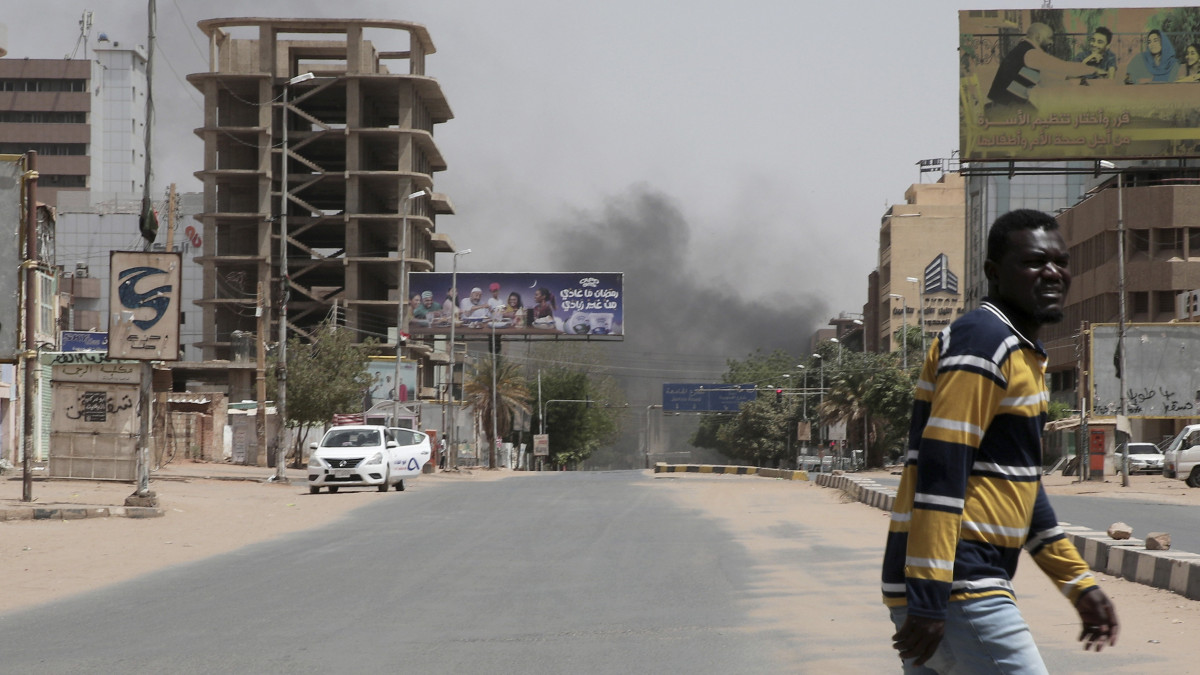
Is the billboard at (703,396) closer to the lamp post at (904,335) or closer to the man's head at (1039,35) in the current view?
the lamp post at (904,335)

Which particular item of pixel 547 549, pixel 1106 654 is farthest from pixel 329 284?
pixel 1106 654

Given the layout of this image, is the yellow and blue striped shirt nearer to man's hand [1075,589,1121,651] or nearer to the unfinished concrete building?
man's hand [1075,589,1121,651]

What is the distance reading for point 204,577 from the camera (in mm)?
13461

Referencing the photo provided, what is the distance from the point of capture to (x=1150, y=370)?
47406 millimetres

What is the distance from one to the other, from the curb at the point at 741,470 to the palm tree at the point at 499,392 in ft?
73.8

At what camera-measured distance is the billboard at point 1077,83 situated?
4016 centimetres

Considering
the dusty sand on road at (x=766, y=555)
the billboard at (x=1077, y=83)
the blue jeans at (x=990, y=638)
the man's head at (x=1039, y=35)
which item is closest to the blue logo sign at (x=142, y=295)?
the dusty sand on road at (x=766, y=555)

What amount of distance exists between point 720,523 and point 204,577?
390 inches

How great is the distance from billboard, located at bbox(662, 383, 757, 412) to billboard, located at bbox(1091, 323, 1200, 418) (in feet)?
174

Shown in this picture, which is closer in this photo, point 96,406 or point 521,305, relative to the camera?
point 96,406

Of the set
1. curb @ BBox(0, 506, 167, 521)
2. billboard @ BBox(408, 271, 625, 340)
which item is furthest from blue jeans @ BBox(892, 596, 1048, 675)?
billboard @ BBox(408, 271, 625, 340)

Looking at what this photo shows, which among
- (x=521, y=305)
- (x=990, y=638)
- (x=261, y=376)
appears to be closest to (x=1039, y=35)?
(x=261, y=376)

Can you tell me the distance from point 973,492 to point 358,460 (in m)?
29.0

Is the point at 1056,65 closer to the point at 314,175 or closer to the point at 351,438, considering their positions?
the point at 351,438
